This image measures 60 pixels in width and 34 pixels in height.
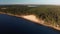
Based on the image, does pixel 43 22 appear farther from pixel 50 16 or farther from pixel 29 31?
pixel 29 31

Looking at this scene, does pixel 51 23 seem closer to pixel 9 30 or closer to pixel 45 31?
pixel 45 31

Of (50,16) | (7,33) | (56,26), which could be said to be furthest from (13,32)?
(50,16)

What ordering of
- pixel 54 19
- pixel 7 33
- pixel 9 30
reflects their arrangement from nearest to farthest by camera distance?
pixel 7 33, pixel 9 30, pixel 54 19

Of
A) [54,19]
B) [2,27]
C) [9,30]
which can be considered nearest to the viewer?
[9,30]

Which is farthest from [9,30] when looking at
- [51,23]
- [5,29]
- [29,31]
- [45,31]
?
[51,23]

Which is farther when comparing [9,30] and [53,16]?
[53,16]

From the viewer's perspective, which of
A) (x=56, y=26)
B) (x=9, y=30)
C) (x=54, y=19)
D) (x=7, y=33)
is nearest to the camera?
(x=7, y=33)

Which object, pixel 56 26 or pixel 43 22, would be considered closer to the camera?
pixel 56 26

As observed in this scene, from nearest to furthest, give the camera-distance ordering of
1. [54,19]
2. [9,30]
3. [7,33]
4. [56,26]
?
1. [7,33]
2. [9,30]
3. [56,26]
4. [54,19]
